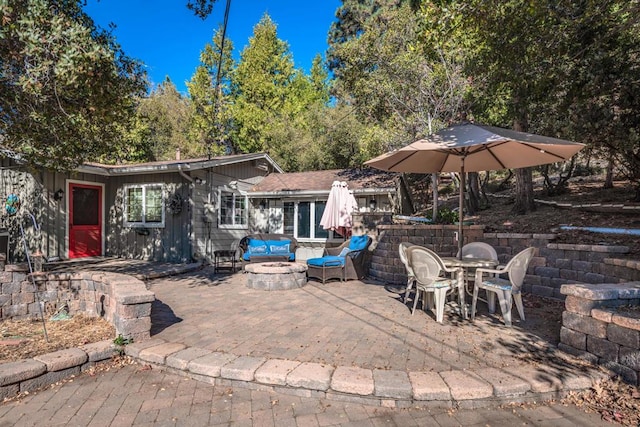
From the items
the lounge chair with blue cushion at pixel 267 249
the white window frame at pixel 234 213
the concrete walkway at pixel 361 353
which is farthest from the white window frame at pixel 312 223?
the concrete walkway at pixel 361 353

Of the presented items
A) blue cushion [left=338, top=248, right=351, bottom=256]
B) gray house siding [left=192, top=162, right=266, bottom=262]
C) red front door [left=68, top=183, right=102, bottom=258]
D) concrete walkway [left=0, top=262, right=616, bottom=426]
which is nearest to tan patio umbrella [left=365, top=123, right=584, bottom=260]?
concrete walkway [left=0, top=262, right=616, bottom=426]

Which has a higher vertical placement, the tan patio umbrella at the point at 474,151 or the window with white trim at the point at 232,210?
the tan patio umbrella at the point at 474,151

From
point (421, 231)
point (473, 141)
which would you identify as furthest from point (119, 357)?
point (421, 231)

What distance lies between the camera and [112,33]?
16.9 feet

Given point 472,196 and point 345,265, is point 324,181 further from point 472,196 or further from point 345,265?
point 345,265

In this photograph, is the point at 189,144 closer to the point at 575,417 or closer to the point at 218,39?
the point at 218,39

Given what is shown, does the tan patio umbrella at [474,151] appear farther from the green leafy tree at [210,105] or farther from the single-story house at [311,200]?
the green leafy tree at [210,105]

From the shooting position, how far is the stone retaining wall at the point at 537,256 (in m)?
4.62

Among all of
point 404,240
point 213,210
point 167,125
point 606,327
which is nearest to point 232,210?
point 213,210

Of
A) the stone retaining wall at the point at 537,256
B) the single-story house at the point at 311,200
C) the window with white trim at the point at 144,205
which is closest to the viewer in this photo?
the stone retaining wall at the point at 537,256

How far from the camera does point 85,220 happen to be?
10008mm

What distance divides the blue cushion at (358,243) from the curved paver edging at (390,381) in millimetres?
4680

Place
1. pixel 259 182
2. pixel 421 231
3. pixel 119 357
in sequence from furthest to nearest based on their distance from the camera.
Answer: pixel 259 182 → pixel 421 231 → pixel 119 357

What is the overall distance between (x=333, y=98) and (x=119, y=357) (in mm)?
24095
